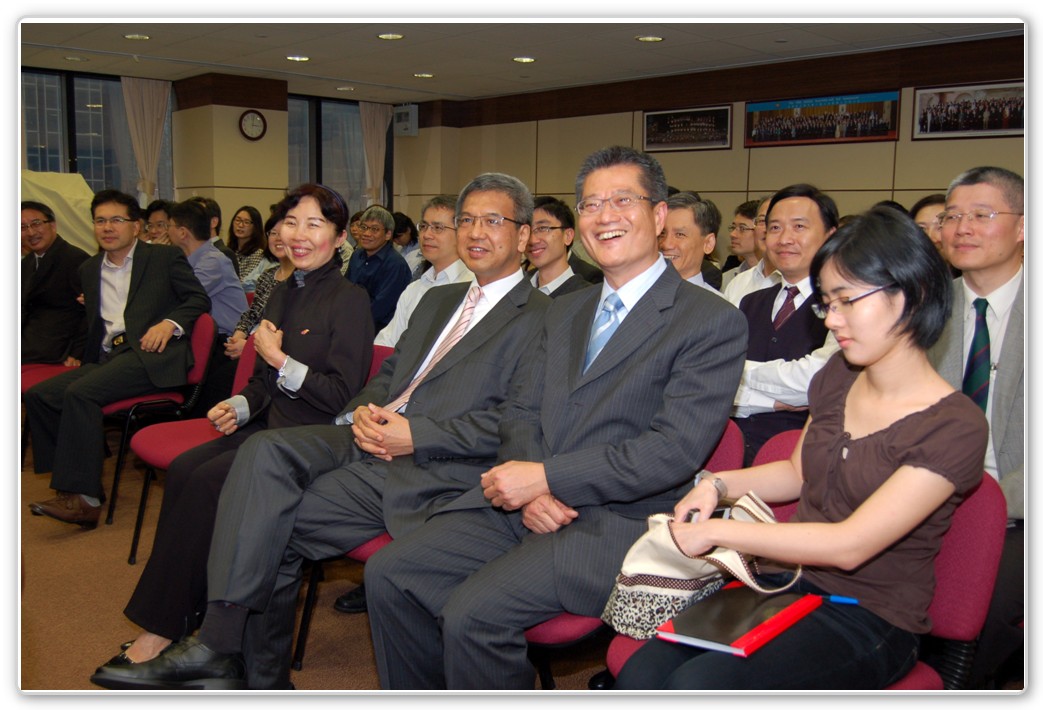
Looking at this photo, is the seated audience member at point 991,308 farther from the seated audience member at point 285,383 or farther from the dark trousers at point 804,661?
the seated audience member at point 285,383

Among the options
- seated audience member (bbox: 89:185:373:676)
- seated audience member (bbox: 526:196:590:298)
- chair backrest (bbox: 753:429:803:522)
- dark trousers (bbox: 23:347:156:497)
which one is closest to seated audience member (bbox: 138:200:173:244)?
dark trousers (bbox: 23:347:156:497)

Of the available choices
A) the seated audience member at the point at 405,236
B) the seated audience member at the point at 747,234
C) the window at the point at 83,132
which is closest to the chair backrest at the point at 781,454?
the seated audience member at the point at 747,234

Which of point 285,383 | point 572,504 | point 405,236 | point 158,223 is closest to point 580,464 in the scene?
point 572,504

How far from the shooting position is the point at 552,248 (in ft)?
13.1

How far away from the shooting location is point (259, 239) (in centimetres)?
712

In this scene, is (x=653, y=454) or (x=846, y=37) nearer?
(x=653, y=454)

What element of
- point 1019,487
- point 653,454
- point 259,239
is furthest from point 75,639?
point 259,239

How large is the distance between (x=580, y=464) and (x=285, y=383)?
1.26 m

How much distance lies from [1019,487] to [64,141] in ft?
38.3

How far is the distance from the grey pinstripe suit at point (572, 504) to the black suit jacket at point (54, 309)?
135 inches

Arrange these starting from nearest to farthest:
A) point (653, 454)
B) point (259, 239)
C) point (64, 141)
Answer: point (653, 454) → point (259, 239) → point (64, 141)

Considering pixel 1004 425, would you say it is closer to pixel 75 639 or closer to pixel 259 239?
pixel 75 639

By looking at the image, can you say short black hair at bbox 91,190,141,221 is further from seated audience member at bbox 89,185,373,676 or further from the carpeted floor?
Result: seated audience member at bbox 89,185,373,676

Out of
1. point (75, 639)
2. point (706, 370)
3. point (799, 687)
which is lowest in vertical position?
point (75, 639)
